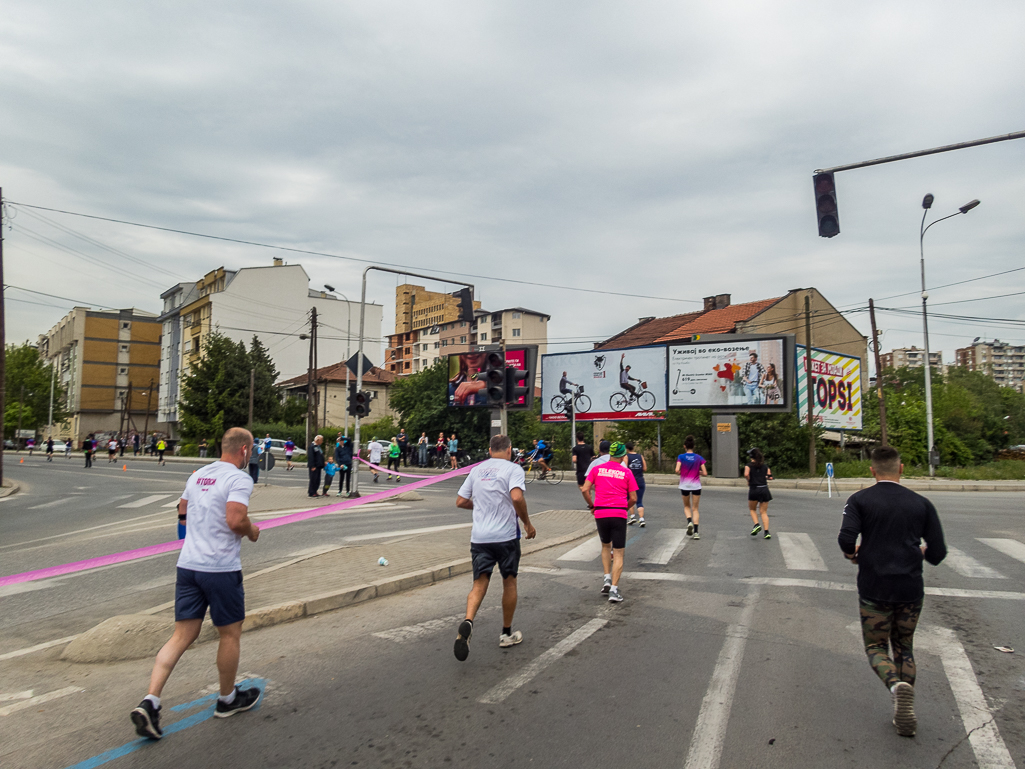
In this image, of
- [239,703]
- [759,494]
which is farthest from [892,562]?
[759,494]

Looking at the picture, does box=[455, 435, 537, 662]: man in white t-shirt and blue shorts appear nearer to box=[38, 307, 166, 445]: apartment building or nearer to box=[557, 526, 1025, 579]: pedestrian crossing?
box=[557, 526, 1025, 579]: pedestrian crossing

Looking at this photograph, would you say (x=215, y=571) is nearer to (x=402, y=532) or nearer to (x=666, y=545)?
(x=666, y=545)

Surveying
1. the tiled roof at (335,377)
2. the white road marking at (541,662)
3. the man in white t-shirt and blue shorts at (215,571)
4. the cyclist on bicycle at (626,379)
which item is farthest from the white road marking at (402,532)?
the tiled roof at (335,377)

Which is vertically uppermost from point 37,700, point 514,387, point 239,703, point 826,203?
point 826,203

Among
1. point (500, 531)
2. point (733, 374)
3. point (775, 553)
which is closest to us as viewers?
point (500, 531)

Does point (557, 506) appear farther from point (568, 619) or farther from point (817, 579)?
point (568, 619)

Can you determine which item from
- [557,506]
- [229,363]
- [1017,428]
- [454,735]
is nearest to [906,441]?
[557,506]

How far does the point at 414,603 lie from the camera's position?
296 inches

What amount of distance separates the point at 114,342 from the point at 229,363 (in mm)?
50529

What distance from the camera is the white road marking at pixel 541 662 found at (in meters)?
4.71

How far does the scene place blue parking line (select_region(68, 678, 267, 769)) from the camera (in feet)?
12.2

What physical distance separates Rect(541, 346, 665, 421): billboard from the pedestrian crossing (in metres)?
22.7

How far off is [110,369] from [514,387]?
323 feet

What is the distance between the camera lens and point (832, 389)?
37.7 metres
